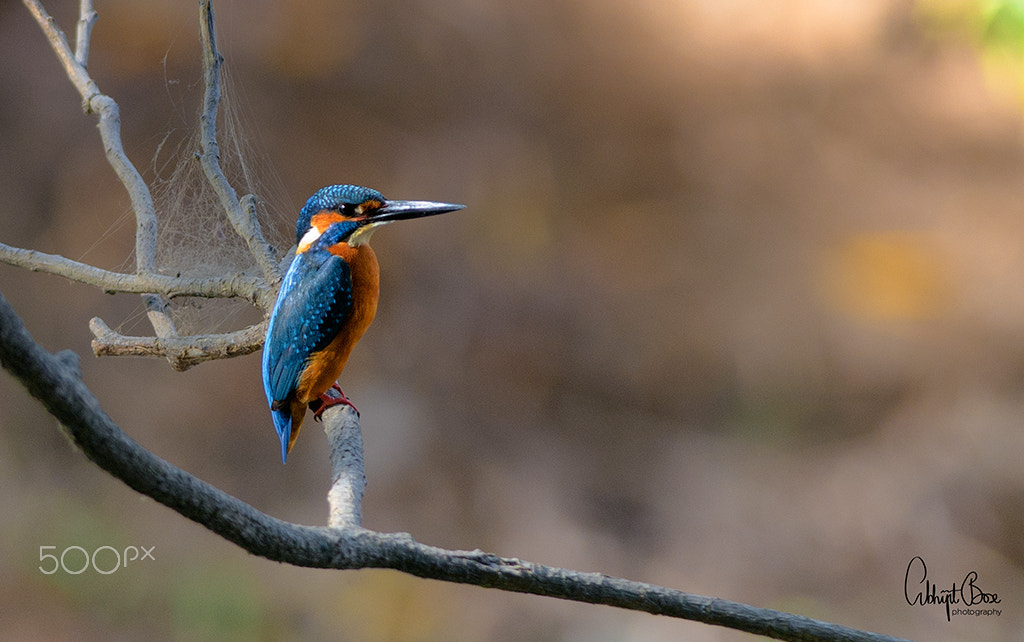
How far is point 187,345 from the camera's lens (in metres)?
1.31

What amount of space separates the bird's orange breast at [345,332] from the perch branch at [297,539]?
1.76 ft

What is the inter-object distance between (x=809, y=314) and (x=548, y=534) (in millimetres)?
1342

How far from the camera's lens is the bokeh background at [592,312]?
116 inches

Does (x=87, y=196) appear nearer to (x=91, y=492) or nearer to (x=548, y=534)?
(x=91, y=492)

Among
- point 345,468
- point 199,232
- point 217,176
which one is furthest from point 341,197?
point 199,232

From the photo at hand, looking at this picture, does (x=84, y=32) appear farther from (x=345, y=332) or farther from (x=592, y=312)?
(x=592, y=312)

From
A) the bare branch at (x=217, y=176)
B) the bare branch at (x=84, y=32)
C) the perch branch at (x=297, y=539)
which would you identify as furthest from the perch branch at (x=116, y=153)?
the perch branch at (x=297, y=539)

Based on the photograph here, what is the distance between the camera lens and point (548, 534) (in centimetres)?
304

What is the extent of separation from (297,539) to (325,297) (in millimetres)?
607

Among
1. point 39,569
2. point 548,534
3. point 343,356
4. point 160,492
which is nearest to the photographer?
point 160,492

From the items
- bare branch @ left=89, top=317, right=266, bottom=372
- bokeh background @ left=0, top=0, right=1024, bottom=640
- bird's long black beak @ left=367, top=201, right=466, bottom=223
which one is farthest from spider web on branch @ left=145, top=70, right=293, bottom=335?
bokeh background @ left=0, top=0, right=1024, bottom=640

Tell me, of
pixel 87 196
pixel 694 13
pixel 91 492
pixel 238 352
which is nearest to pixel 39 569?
pixel 91 492

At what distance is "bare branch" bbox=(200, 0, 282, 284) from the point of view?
1.45 metres

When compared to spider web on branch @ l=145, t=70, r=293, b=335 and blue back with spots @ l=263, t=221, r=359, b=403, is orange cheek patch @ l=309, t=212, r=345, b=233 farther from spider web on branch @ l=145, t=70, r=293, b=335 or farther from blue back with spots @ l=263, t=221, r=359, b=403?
spider web on branch @ l=145, t=70, r=293, b=335
